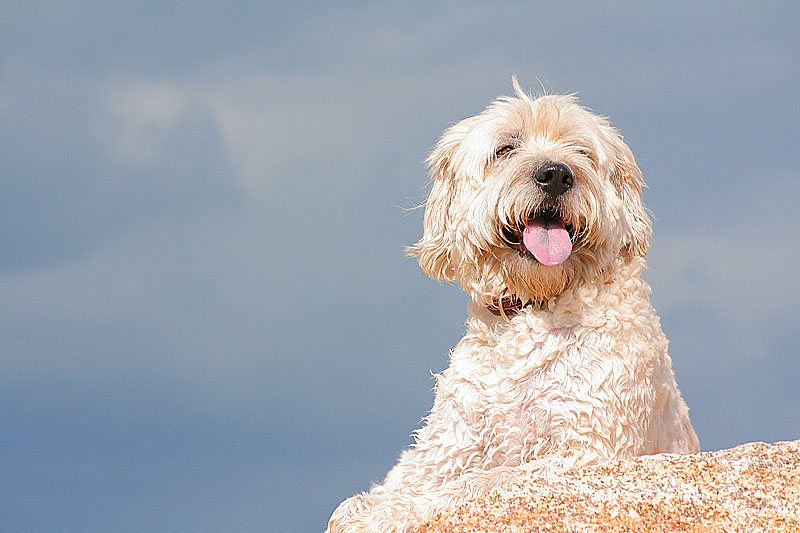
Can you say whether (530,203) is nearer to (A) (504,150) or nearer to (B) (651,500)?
(A) (504,150)

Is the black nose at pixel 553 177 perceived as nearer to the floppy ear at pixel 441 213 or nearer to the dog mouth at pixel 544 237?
the dog mouth at pixel 544 237

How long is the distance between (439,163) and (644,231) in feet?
5.02

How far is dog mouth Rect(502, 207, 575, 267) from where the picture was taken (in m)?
6.02

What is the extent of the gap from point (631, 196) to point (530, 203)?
996mm

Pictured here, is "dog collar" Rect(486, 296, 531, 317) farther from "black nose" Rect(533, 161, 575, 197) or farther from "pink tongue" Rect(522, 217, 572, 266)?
"black nose" Rect(533, 161, 575, 197)

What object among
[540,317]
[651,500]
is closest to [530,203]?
[540,317]

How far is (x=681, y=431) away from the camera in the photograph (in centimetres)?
656

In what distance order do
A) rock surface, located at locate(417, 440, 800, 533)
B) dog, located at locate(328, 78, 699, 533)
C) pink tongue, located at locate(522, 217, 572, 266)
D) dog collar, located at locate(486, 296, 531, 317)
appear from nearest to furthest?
rock surface, located at locate(417, 440, 800, 533) < dog, located at locate(328, 78, 699, 533) < pink tongue, located at locate(522, 217, 572, 266) < dog collar, located at locate(486, 296, 531, 317)

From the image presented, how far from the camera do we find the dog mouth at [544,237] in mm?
6023

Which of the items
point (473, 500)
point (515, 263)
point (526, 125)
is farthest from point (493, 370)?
point (526, 125)

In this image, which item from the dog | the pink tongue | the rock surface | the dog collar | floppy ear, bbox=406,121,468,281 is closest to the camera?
the rock surface

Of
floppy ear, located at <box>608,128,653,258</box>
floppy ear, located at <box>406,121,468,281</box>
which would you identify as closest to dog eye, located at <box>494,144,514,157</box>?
floppy ear, located at <box>406,121,468,281</box>

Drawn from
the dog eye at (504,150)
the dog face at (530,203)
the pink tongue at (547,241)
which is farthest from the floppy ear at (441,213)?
the pink tongue at (547,241)

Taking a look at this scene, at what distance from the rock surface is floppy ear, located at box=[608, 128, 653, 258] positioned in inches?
61.3
